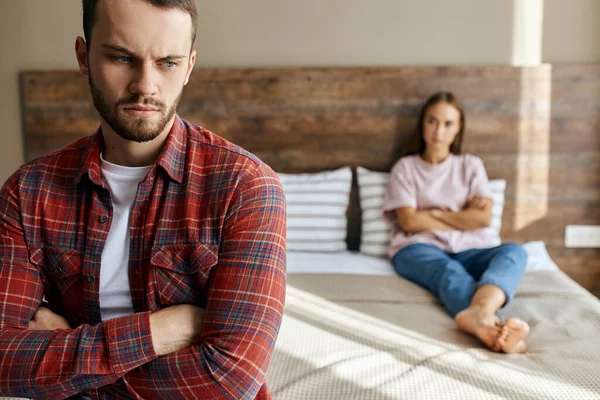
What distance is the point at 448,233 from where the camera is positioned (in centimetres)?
259

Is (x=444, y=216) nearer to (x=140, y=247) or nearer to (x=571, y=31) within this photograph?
(x=571, y=31)

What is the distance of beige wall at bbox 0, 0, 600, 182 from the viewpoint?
2.87 meters

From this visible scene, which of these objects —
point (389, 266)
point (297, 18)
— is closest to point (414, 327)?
point (389, 266)

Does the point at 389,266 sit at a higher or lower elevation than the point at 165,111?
lower

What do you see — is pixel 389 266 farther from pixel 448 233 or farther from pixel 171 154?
pixel 171 154

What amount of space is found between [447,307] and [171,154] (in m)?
1.20

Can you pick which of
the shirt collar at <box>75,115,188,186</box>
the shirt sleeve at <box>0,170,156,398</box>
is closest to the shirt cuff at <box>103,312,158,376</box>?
the shirt sleeve at <box>0,170,156,398</box>

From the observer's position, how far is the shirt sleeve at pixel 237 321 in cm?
113

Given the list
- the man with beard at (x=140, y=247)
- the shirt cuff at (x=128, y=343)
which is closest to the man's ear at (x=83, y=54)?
the man with beard at (x=140, y=247)

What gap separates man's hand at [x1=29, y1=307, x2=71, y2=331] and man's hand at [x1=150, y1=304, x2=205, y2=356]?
23 centimetres

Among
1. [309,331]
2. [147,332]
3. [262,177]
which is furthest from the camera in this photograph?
[309,331]

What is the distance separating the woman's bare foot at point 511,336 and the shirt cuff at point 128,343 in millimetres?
1031

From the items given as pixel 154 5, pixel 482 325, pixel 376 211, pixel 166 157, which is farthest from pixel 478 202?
pixel 154 5

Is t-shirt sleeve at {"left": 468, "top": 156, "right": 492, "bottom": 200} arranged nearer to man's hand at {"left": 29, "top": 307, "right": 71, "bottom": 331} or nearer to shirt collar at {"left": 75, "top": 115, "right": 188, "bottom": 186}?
shirt collar at {"left": 75, "top": 115, "right": 188, "bottom": 186}
